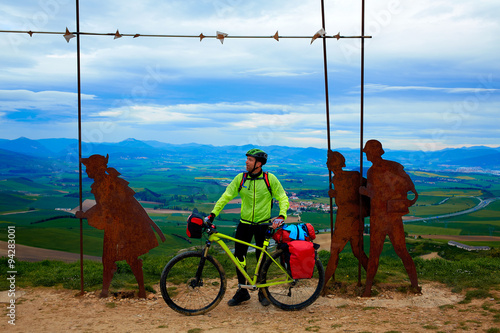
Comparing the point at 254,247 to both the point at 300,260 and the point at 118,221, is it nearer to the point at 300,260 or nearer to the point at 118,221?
the point at 300,260

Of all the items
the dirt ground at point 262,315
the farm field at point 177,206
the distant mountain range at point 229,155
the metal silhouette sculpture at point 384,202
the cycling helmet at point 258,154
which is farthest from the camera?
the distant mountain range at point 229,155

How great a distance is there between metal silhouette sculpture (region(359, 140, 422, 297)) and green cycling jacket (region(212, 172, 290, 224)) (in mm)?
1686

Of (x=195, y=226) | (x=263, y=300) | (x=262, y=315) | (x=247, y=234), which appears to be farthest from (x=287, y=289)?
(x=195, y=226)

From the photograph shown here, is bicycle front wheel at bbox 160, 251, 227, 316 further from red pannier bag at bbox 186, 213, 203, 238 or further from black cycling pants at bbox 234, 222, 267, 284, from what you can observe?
black cycling pants at bbox 234, 222, 267, 284

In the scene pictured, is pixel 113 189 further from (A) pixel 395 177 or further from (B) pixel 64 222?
(B) pixel 64 222

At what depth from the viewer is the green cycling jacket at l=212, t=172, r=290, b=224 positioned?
5.86 meters

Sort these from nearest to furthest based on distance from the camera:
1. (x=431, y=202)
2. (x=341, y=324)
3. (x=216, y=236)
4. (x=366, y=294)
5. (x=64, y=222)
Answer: (x=341, y=324) < (x=216, y=236) < (x=366, y=294) < (x=64, y=222) < (x=431, y=202)

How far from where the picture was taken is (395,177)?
652 centimetres

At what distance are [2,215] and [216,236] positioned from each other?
128 ft

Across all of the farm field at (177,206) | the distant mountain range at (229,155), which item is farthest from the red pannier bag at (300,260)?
the distant mountain range at (229,155)

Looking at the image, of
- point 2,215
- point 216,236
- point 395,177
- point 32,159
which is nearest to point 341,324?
point 216,236

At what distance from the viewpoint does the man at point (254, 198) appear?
19.2ft

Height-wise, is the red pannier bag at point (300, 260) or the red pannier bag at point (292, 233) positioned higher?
the red pannier bag at point (292, 233)

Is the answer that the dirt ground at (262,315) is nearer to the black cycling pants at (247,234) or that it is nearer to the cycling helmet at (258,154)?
the black cycling pants at (247,234)
